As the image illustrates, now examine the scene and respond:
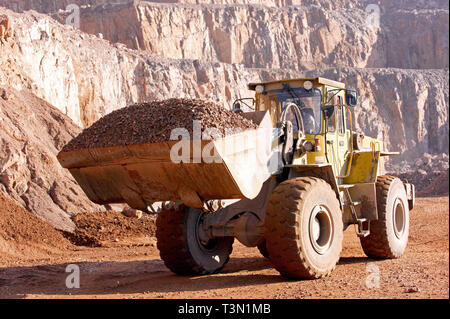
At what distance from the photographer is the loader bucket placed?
6684 mm

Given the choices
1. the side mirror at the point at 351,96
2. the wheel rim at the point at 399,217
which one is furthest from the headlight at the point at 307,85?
the wheel rim at the point at 399,217

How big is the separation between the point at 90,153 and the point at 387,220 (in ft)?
17.9

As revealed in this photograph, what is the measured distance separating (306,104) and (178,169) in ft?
9.77

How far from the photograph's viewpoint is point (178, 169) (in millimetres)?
6961

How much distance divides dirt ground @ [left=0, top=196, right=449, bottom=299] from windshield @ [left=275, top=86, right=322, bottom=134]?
2356mm

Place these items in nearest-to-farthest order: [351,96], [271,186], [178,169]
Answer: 1. [178,169]
2. [271,186]
3. [351,96]

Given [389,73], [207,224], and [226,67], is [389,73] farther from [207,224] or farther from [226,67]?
[207,224]

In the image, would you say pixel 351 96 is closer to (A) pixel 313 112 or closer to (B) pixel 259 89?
(A) pixel 313 112

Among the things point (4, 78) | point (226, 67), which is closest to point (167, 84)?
point (226, 67)

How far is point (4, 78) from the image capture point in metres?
20.3

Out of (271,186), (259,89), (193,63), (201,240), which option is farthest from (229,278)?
(193,63)

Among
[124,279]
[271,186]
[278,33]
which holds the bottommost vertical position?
[124,279]

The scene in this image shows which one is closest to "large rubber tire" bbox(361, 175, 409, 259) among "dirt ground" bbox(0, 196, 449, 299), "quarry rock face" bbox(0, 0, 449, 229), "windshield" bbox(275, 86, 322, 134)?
"dirt ground" bbox(0, 196, 449, 299)

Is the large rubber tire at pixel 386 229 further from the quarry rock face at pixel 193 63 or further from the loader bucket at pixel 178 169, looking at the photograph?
the quarry rock face at pixel 193 63
